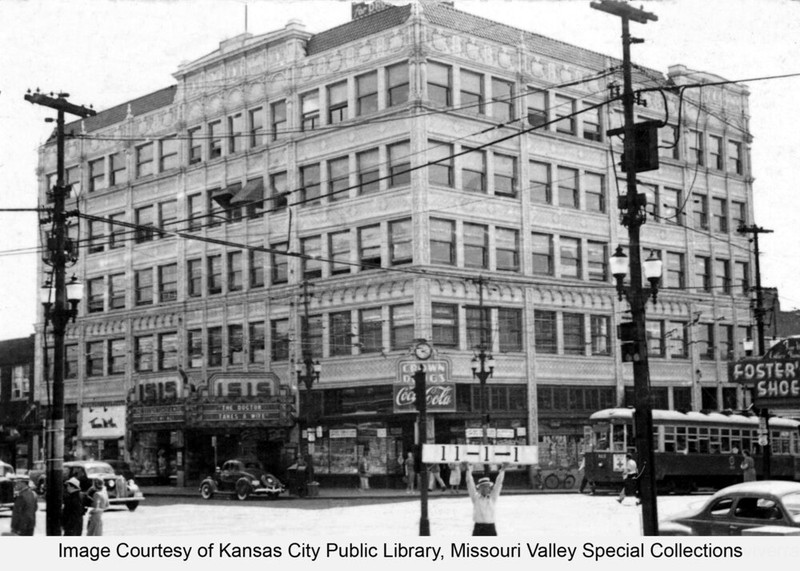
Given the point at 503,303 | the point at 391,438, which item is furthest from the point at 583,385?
the point at 391,438

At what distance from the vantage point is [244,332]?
54.5 meters

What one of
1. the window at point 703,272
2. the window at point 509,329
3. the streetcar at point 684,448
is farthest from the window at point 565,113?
the streetcar at point 684,448

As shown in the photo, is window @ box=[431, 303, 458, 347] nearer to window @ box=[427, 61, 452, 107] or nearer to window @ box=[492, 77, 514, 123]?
window @ box=[427, 61, 452, 107]

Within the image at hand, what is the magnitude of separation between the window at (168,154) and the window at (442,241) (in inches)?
686

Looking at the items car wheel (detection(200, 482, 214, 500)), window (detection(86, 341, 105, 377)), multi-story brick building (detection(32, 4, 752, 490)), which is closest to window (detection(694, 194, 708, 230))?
multi-story brick building (detection(32, 4, 752, 490))

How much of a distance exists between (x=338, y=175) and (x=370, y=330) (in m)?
7.16

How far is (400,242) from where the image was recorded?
47906 mm

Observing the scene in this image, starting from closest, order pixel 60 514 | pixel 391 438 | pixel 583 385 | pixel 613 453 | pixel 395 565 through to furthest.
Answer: pixel 395 565
pixel 60 514
pixel 613 453
pixel 391 438
pixel 583 385

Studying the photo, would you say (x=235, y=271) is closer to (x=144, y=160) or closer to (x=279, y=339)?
(x=279, y=339)

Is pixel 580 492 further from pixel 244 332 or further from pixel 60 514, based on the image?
pixel 60 514

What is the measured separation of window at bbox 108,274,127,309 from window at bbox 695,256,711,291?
30.2 meters

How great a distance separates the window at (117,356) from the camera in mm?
61281

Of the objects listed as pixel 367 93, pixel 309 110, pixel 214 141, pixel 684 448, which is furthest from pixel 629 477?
pixel 214 141

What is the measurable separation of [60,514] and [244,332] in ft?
105
